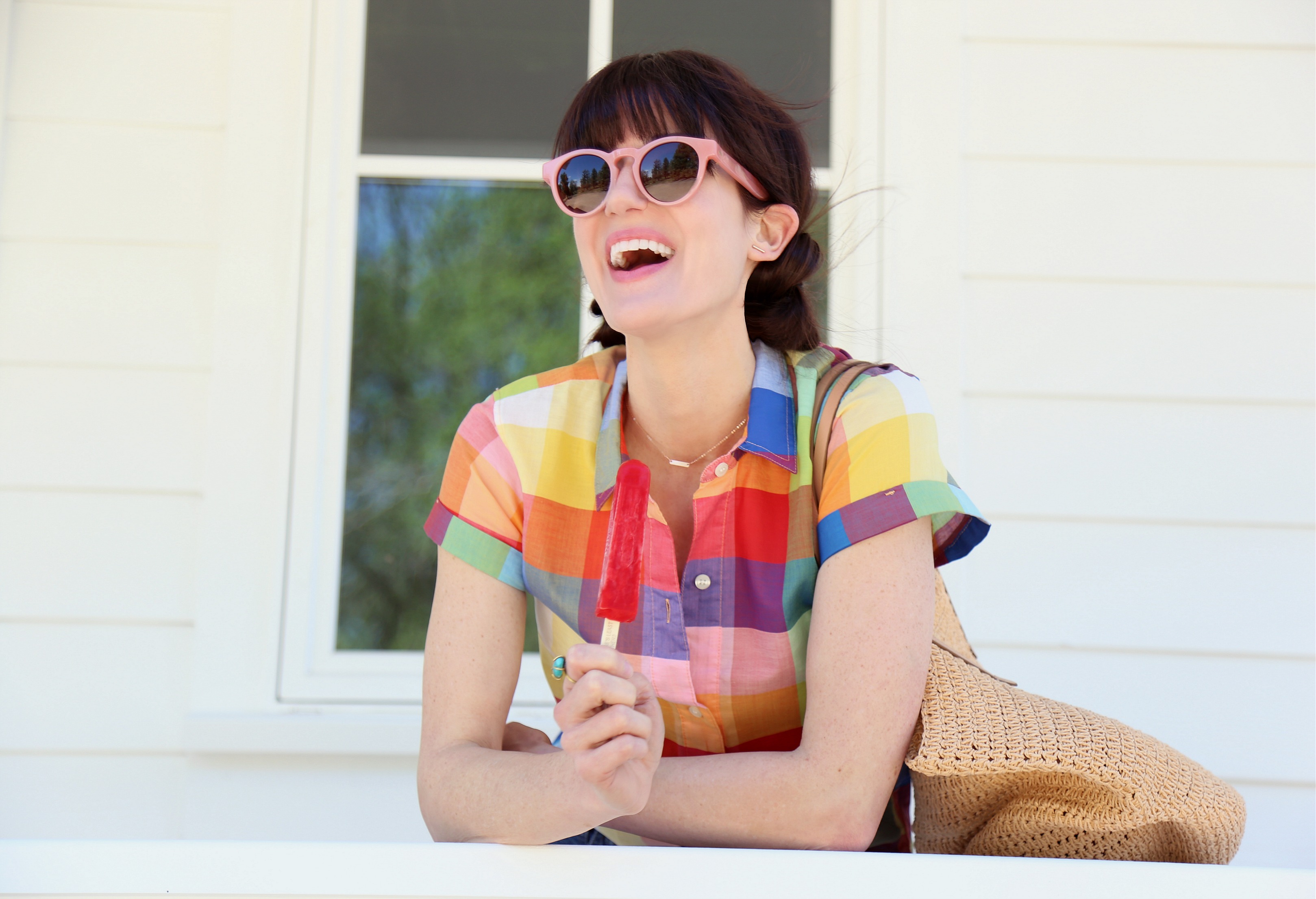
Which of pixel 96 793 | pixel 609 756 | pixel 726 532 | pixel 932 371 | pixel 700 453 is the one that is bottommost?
pixel 96 793

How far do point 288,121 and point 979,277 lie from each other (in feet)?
5.39

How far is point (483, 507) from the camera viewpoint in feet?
4.88

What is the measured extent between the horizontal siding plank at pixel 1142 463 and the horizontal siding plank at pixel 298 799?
4.85ft

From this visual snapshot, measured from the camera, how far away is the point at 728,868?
1.02 metres

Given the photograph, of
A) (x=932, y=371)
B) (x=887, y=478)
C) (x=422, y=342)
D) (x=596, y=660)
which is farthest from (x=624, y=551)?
(x=422, y=342)

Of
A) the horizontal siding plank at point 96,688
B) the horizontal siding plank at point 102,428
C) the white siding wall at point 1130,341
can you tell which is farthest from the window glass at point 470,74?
the horizontal siding plank at point 96,688

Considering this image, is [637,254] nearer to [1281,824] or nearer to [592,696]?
[592,696]

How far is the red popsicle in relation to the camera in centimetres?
100

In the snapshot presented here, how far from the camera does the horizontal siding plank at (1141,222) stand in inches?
91.0

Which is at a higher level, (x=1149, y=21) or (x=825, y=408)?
(x=1149, y=21)

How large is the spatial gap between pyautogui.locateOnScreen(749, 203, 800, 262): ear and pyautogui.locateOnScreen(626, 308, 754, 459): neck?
0.11 meters

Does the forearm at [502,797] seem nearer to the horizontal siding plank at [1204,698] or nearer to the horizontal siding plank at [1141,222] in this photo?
the horizontal siding plank at [1204,698]

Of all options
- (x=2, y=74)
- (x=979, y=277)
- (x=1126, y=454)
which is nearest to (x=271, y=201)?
(x=2, y=74)

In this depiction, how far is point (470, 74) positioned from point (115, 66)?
90cm
